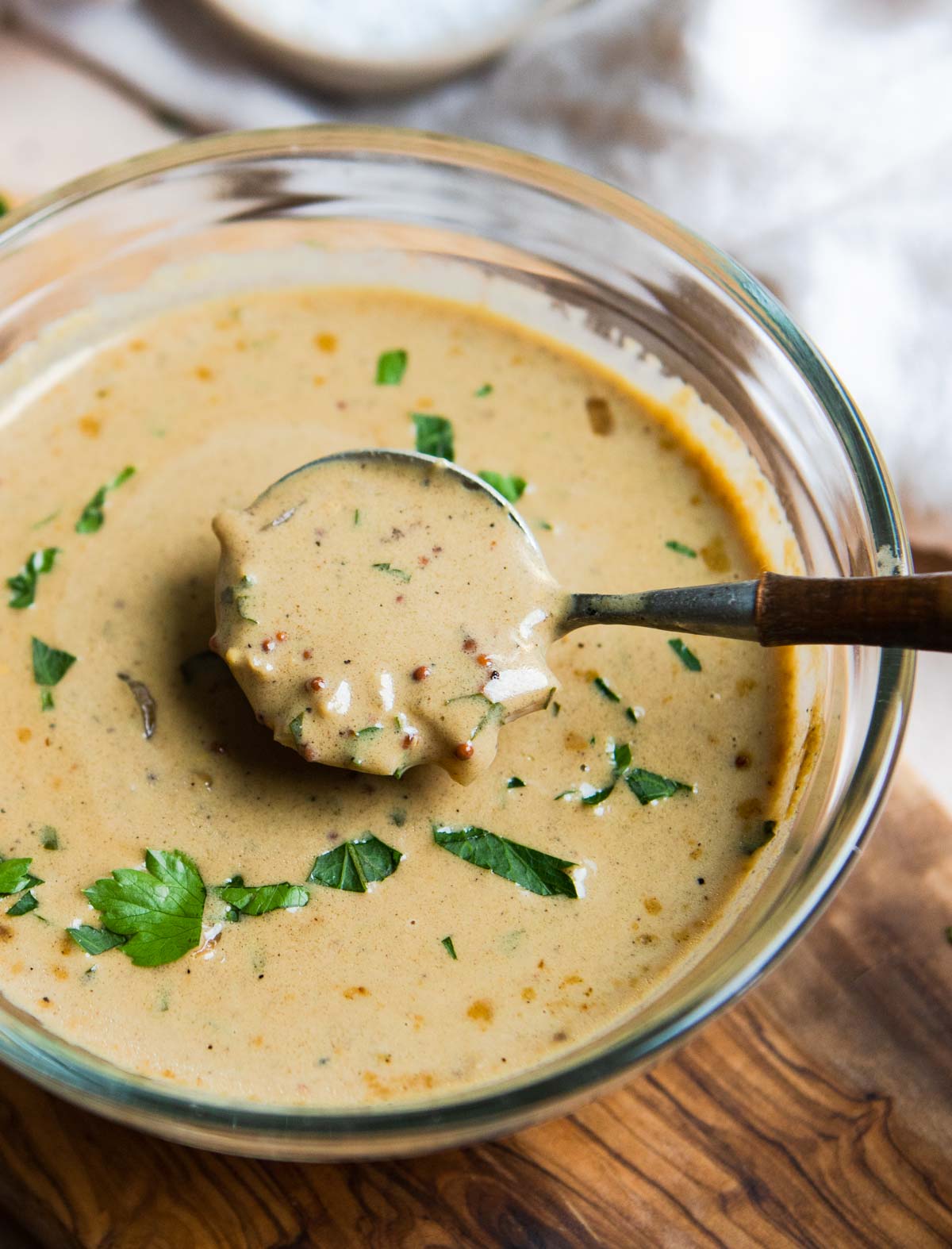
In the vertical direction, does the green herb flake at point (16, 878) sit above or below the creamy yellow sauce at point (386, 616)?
below

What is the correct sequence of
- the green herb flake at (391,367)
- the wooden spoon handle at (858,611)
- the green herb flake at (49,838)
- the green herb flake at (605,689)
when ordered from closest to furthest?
the wooden spoon handle at (858,611)
the green herb flake at (49,838)
the green herb flake at (605,689)
the green herb flake at (391,367)

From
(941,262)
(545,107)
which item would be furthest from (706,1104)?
(545,107)

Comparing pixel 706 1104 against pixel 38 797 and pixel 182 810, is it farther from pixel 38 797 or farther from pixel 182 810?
pixel 38 797

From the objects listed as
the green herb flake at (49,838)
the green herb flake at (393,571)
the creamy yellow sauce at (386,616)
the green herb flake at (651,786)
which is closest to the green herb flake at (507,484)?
the creamy yellow sauce at (386,616)

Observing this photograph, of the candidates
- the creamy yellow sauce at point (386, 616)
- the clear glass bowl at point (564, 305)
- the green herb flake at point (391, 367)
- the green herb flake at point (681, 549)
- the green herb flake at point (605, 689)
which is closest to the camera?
the clear glass bowl at point (564, 305)

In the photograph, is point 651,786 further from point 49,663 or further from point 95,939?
point 49,663

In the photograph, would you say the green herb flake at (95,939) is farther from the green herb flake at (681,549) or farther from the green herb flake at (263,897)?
the green herb flake at (681,549)

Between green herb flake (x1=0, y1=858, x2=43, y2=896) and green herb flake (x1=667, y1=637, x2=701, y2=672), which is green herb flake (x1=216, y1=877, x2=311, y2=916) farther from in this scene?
green herb flake (x1=667, y1=637, x2=701, y2=672)
